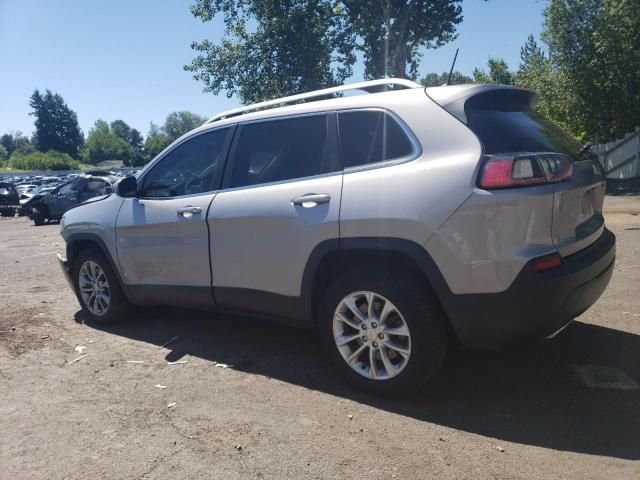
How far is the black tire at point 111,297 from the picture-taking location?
5273 mm

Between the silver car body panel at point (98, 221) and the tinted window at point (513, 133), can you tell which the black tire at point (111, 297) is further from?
the tinted window at point (513, 133)

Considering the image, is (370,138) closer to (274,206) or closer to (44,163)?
(274,206)

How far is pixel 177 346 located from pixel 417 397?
2.24 m

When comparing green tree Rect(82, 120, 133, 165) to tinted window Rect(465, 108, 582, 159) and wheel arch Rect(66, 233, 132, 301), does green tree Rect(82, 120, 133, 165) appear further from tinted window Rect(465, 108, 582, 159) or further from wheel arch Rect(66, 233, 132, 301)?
tinted window Rect(465, 108, 582, 159)

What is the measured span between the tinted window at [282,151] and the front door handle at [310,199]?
0.20 m

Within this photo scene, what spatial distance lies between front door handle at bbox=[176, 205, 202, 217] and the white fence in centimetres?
1941

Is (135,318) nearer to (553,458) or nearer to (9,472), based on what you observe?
(9,472)

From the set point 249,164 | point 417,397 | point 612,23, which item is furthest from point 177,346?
point 612,23

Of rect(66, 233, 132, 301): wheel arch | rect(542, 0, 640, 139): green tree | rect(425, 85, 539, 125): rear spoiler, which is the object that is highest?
rect(542, 0, 640, 139): green tree

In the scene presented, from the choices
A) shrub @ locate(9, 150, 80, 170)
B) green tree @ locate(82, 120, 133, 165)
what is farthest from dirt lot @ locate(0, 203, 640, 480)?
green tree @ locate(82, 120, 133, 165)

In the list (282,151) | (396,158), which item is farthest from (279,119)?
(396,158)

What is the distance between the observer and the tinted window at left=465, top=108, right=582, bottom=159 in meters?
3.21

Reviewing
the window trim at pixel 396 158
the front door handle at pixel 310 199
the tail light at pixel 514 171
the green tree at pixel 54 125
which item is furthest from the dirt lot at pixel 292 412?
the green tree at pixel 54 125

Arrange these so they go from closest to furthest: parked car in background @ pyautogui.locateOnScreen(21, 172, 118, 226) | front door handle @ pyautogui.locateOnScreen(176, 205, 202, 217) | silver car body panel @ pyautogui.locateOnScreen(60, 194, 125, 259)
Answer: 1. front door handle @ pyautogui.locateOnScreen(176, 205, 202, 217)
2. silver car body panel @ pyautogui.locateOnScreen(60, 194, 125, 259)
3. parked car in background @ pyautogui.locateOnScreen(21, 172, 118, 226)
